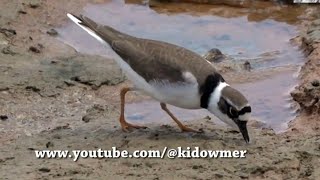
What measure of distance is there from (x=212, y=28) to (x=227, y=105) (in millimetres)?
4539

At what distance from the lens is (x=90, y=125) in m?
7.33

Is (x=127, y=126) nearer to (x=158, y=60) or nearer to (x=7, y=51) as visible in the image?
(x=158, y=60)

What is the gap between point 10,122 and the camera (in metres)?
7.57

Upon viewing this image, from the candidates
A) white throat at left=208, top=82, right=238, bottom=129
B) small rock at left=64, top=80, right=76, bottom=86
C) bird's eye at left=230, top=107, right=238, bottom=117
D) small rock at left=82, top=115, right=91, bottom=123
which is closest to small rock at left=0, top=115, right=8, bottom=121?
small rock at left=82, top=115, right=91, bottom=123

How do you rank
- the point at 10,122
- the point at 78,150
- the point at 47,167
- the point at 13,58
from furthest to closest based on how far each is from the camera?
1. the point at 13,58
2. the point at 10,122
3. the point at 78,150
4. the point at 47,167

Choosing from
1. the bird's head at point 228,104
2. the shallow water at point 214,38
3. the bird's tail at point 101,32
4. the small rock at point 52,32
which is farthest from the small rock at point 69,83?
the bird's head at point 228,104

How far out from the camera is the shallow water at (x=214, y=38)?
27.4 feet

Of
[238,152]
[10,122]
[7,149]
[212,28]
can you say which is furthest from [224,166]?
[212,28]

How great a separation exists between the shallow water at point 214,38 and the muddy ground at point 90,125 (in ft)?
0.72

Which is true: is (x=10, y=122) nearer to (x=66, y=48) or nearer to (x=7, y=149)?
(x=7, y=149)

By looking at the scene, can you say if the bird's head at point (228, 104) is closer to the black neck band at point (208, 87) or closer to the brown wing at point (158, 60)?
the black neck band at point (208, 87)

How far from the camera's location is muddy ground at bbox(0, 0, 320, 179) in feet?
19.9

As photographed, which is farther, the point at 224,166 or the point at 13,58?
the point at 13,58

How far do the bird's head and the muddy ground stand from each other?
20 cm
